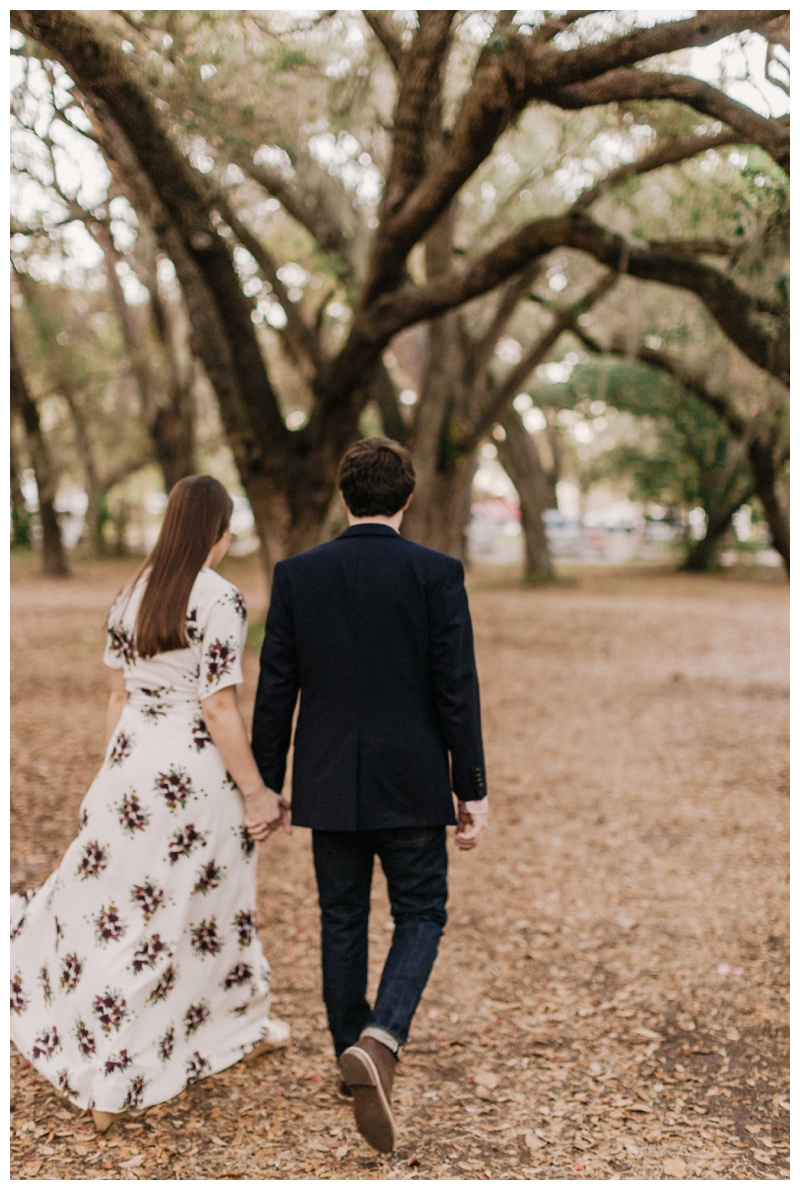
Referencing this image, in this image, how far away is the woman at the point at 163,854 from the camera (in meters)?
2.74

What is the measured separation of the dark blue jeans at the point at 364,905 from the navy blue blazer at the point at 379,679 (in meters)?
0.10

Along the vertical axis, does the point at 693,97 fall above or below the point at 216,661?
above

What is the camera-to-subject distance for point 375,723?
8.74 feet

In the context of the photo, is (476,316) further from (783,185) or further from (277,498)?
(783,185)

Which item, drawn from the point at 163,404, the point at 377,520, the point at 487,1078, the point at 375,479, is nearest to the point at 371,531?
the point at 377,520

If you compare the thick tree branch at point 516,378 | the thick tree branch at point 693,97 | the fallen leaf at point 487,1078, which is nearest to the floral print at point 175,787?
the fallen leaf at point 487,1078

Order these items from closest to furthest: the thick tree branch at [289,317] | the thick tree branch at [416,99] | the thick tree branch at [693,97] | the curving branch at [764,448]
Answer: the thick tree branch at [693,97], the thick tree branch at [416,99], the curving branch at [764,448], the thick tree branch at [289,317]

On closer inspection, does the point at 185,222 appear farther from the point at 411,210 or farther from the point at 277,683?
the point at 277,683

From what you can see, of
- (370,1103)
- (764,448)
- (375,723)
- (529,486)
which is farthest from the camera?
(529,486)

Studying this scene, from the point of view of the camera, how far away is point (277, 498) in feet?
29.2

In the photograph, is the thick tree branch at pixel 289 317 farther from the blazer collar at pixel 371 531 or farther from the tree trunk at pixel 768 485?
the blazer collar at pixel 371 531

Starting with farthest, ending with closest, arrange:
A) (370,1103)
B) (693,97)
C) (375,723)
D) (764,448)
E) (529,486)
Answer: (529,486), (764,448), (693,97), (375,723), (370,1103)

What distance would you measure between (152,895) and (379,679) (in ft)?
2.99
